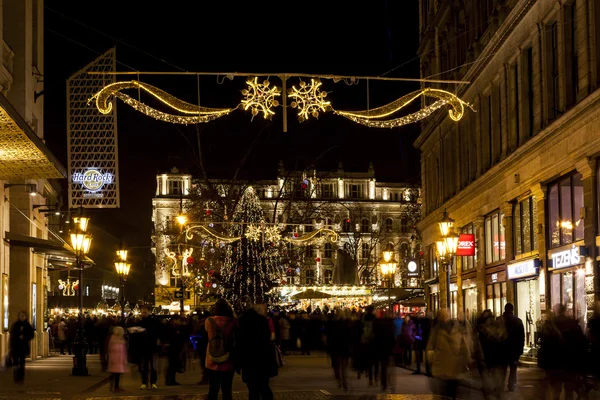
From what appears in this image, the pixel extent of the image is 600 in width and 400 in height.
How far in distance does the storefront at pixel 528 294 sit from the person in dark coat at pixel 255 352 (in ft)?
63.5

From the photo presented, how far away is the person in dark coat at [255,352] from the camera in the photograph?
46.9ft

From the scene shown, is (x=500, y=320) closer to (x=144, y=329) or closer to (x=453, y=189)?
(x=144, y=329)

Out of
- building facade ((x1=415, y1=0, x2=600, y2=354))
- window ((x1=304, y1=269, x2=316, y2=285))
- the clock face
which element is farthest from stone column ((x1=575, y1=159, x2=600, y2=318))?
window ((x1=304, y1=269, x2=316, y2=285))

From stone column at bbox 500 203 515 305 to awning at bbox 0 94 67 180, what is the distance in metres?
15.8

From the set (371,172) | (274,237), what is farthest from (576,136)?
(371,172)

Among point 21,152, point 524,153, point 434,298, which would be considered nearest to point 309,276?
point 434,298

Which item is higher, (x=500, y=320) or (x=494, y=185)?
(x=494, y=185)

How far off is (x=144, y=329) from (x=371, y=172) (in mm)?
122041

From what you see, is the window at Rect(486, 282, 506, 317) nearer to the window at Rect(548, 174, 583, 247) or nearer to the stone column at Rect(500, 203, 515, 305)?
the stone column at Rect(500, 203, 515, 305)

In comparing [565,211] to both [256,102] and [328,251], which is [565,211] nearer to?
[256,102]

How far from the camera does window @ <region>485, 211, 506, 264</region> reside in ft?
127

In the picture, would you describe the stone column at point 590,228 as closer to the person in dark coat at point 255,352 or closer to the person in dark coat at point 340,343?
Result: the person in dark coat at point 340,343

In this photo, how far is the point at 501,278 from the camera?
38281mm

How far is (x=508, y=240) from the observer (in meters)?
36.9
